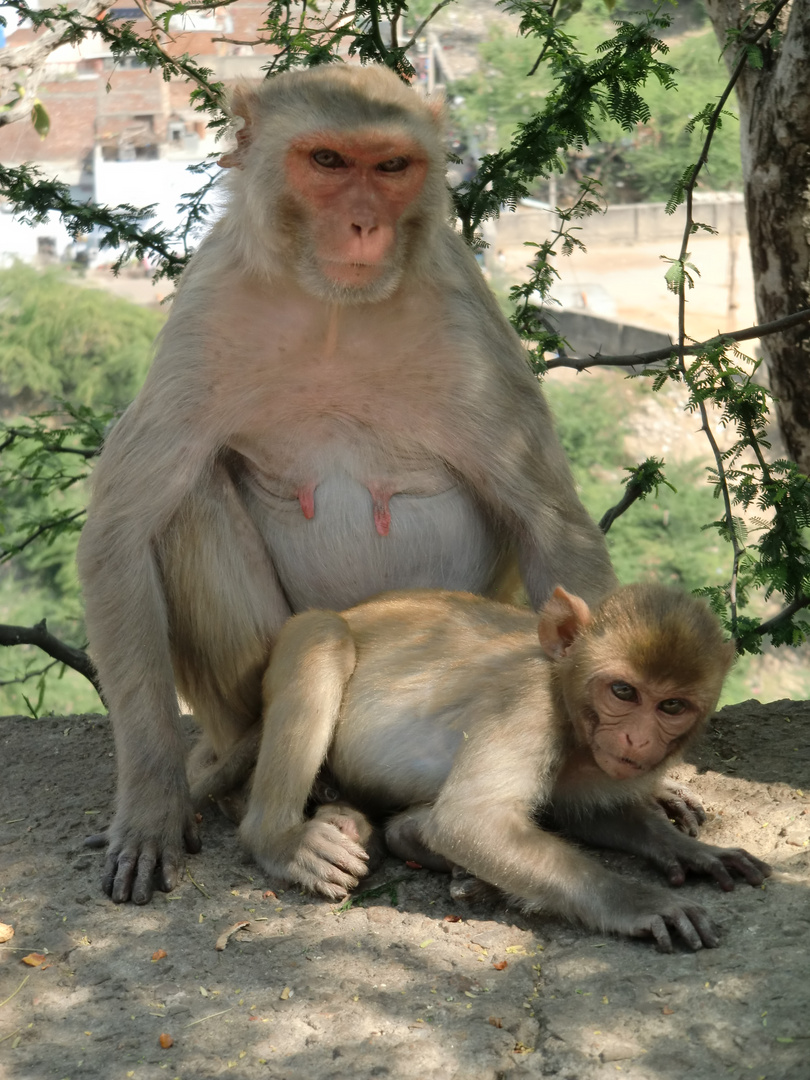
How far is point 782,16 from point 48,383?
2968 centimetres

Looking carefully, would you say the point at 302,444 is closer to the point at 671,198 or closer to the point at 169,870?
the point at 169,870

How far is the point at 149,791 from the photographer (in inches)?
155

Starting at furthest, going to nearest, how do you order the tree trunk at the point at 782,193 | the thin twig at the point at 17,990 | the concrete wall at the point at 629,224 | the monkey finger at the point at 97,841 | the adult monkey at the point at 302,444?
1. the concrete wall at the point at 629,224
2. the tree trunk at the point at 782,193
3. the monkey finger at the point at 97,841
4. the adult monkey at the point at 302,444
5. the thin twig at the point at 17,990

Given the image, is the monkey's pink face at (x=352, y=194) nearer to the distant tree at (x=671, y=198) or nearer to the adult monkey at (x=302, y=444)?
the adult monkey at (x=302, y=444)

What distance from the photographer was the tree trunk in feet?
16.0

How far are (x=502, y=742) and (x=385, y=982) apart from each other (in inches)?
27.9

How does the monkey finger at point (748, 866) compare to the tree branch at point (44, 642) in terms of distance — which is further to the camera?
the tree branch at point (44, 642)

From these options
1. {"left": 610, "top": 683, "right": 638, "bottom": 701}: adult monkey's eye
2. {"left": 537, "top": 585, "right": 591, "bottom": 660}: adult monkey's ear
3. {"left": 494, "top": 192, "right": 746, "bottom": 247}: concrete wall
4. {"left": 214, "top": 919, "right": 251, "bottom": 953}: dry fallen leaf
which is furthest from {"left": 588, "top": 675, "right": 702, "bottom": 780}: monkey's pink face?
{"left": 494, "top": 192, "right": 746, "bottom": 247}: concrete wall

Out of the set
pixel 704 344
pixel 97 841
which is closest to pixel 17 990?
pixel 97 841

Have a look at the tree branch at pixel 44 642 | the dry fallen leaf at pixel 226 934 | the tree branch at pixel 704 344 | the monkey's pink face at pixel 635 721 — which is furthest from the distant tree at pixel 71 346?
the monkey's pink face at pixel 635 721

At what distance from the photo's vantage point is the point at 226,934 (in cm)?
342

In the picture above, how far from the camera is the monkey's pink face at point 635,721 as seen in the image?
3.28 meters

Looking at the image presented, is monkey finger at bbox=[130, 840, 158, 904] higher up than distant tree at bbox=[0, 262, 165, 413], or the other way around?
monkey finger at bbox=[130, 840, 158, 904]

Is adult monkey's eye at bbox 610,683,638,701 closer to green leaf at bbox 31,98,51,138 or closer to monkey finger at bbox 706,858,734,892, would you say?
monkey finger at bbox 706,858,734,892
